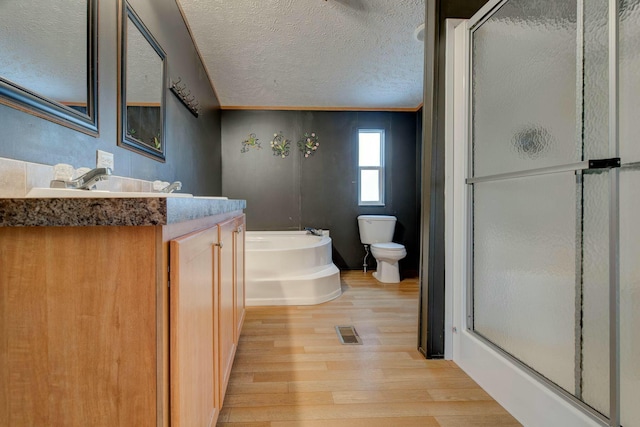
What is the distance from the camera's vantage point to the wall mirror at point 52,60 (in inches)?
35.6

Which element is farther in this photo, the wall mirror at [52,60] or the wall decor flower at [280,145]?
the wall decor flower at [280,145]

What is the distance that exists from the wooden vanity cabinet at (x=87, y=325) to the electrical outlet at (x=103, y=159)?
2.80 feet

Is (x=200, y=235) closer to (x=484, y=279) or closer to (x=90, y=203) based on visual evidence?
(x=90, y=203)

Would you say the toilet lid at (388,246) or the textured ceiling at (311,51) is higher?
the textured ceiling at (311,51)

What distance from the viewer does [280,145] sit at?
3863 mm

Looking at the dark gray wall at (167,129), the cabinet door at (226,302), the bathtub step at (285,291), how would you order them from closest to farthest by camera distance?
the dark gray wall at (167,129) → the cabinet door at (226,302) → the bathtub step at (285,291)

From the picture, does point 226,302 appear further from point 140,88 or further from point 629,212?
point 629,212

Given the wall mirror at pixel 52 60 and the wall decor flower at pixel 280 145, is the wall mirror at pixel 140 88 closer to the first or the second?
the wall mirror at pixel 52 60

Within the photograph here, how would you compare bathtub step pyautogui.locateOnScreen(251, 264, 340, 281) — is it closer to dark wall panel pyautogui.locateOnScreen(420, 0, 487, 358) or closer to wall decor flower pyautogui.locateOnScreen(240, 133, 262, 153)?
dark wall panel pyautogui.locateOnScreen(420, 0, 487, 358)

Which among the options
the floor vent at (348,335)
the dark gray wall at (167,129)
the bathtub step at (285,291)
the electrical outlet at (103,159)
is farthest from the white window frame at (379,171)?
the electrical outlet at (103,159)

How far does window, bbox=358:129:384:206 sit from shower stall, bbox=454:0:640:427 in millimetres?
2321

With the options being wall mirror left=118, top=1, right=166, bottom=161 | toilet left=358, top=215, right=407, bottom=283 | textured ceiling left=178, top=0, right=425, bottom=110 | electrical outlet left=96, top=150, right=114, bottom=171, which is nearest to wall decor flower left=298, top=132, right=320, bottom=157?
textured ceiling left=178, top=0, right=425, bottom=110

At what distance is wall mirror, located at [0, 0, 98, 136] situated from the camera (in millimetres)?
905

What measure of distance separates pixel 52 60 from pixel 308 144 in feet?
9.70
